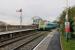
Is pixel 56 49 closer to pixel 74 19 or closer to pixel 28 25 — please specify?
pixel 74 19

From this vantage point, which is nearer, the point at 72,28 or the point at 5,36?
the point at 72,28

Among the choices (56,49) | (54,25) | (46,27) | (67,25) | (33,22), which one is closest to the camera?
(56,49)

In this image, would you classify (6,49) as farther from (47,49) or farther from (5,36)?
(5,36)

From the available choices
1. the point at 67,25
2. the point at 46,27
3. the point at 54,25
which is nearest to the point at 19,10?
the point at 46,27

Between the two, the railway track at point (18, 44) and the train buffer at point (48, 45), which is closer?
the train buffer at point (48, 45)

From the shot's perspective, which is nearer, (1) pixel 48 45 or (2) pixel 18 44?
(1) pixel 48 45

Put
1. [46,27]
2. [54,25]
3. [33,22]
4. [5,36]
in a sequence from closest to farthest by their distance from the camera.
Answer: [5,36]
[46,27]
[54,25]
[33,22]

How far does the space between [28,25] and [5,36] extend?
80496mm

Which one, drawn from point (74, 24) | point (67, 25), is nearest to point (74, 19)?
point (74, 24)

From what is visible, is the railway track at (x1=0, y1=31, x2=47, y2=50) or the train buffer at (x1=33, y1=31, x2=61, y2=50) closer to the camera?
the train buffer at (x1=33, y1=31, x2=61, y2=50)

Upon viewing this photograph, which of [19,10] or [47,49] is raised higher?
[19,10]

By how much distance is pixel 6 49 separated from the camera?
25.2 m

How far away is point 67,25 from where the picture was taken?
29.7 m

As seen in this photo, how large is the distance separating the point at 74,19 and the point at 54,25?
70.1m
